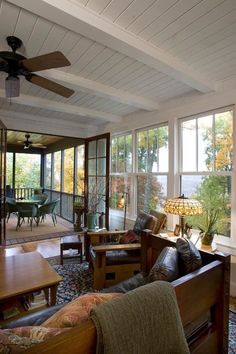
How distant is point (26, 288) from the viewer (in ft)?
5.95

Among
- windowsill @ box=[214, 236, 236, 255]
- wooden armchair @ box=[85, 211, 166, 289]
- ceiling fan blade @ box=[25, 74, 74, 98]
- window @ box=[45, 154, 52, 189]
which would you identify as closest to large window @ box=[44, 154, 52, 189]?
window @ box=[45, 154, 52, 189]

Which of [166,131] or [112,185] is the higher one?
[166,131]

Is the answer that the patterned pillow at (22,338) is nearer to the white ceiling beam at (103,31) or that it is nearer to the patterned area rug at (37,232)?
the white ceiling beam at (103,31)

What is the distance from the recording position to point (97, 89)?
110 inches

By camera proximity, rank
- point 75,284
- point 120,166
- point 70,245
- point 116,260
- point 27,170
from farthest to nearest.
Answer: point 27,170
point 120,166
point 70,245
point 75,284
point 116,260

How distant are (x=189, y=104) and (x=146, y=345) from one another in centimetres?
290

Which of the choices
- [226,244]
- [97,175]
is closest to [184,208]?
[226,244]

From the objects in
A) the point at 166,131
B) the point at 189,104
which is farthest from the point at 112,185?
the point at 189,104

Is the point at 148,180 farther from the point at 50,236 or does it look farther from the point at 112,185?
the point at 50,236

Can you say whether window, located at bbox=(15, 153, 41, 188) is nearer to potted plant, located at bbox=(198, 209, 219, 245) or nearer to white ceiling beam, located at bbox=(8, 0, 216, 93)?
potted plant, located at bbox=(198, 209, 219, 245)

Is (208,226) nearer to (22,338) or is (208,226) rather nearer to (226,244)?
(226,244)

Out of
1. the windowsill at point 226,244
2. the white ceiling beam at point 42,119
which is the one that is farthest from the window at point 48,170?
the windowsill at point 226,244

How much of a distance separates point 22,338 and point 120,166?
12.3ft

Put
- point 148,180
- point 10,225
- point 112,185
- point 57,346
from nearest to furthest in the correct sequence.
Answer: point 57,346
point 148,180
point 112,185
point 10,225
